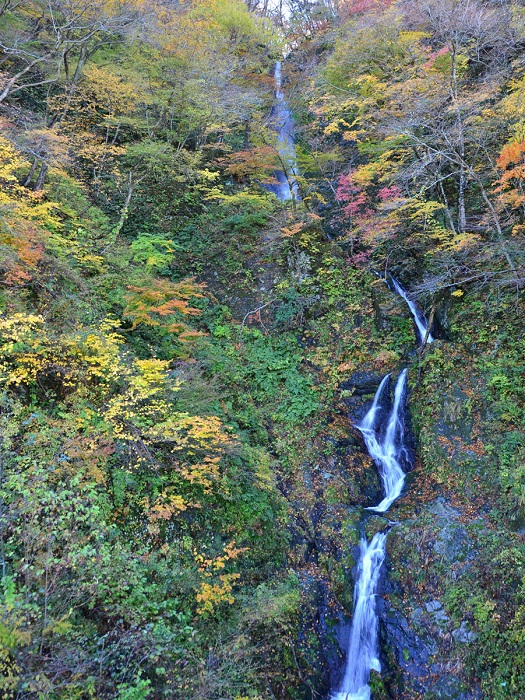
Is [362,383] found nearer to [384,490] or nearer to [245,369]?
[384,490]

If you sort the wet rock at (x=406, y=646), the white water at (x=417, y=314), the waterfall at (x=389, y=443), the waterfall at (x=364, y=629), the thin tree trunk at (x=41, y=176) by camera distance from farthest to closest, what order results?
the white water at (x=417, y=314)
the thin tree trunk at (x=41, y=176)
the waterfall at (x=389, y=443)
the waterfall at (x=364, y=629)
the wet rock at (x=406, y=646)

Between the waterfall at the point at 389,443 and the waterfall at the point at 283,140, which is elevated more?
the waterfall at the point at 283,140

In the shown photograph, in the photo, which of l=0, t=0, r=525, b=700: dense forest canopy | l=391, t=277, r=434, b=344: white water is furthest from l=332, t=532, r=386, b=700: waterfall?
l=391, t=277, r=434, b=344: white water

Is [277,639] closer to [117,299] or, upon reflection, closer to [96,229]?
[117,299]

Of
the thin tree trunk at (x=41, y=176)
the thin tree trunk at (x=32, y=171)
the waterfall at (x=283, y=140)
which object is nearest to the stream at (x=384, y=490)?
the waterfall at (x=283, y=140)

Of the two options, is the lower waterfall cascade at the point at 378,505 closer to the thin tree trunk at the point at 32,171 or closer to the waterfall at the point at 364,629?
the waterfall at the point at 364,629

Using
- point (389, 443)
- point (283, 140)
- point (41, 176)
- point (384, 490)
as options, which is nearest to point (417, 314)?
point (389, 443)

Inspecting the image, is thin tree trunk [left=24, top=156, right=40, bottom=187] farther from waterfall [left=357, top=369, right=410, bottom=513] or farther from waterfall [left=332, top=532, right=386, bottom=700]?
waterfall [left=332, top=532, right=386, bottom=700]

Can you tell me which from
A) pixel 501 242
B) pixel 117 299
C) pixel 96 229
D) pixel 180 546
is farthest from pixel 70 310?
pixel 501 242
